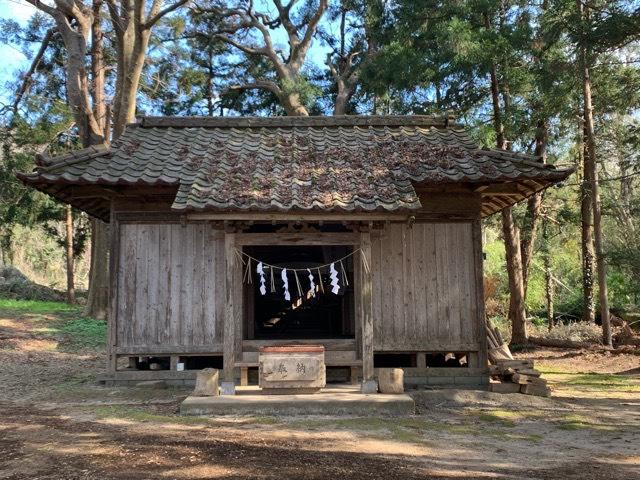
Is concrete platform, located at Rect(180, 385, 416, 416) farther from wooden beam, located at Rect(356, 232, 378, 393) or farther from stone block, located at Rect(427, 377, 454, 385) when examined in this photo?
stone block, located at Rect(427, 377, 454, 385)

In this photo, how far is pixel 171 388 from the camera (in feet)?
29.5

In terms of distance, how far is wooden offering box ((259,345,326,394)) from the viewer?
7789mm

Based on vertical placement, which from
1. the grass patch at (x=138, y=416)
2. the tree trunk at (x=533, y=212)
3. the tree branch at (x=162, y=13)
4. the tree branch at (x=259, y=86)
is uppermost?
the tree branch at (x=259, y=86)

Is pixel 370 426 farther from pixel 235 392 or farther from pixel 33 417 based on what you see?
pixel 33 417

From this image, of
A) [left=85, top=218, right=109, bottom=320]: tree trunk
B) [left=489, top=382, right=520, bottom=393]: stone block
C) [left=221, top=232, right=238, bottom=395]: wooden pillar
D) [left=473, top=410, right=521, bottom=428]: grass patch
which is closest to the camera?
[left=473, top=410, right=521, bottom=428]: grass patch

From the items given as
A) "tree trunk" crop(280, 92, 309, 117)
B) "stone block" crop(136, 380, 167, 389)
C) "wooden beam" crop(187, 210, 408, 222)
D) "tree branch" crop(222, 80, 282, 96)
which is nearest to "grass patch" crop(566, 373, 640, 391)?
"wooden beam" crop(187, 210, 408, 222)

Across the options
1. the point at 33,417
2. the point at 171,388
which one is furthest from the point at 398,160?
the point at 33,417

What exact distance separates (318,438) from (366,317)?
7.96ft

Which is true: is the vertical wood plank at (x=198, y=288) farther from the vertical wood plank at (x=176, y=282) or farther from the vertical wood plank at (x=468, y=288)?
the vertical wood plank at (x=468, y=288)

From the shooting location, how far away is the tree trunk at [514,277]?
15.0 meters

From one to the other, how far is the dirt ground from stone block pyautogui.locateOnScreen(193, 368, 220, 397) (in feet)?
1.70

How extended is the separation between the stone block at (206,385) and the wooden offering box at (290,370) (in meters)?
0.69

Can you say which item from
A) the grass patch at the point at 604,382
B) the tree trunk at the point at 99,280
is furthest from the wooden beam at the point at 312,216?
the tree trunk at the point at 99,280

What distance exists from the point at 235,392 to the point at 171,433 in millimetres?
1715
